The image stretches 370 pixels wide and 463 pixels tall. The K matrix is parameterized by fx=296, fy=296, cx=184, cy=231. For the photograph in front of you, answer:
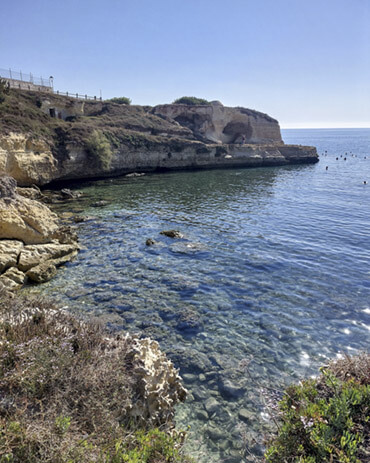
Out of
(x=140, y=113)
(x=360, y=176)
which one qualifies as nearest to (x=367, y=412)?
(x=360, y=176)

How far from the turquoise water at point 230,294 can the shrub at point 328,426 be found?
1.34 meters

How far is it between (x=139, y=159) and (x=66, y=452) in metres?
47.5

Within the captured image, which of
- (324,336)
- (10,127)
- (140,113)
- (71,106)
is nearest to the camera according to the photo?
(324,336)

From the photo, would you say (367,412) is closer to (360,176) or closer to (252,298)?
(252,298)

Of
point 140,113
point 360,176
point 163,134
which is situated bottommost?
point 360,176

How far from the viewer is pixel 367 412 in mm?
4527

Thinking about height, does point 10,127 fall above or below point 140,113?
below

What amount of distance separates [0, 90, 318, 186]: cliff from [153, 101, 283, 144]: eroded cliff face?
0.76ft

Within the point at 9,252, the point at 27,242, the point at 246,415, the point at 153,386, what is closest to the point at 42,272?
the point at 9,252

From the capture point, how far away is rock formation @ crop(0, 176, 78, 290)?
1282 cm

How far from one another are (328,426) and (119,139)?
47530 millimetres

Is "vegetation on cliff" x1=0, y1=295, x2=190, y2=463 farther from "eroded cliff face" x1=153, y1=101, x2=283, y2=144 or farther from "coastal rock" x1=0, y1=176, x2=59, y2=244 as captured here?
"eroded cliff face" x1=153, y1=101, x2=283, y2=144

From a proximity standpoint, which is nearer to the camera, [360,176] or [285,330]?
[285,330]

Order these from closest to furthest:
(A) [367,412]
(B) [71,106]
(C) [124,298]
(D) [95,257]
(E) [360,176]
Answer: (A) [367,412], (C) [124,298], (D) [95,257], (E) [360,176], (B) [71,106]
